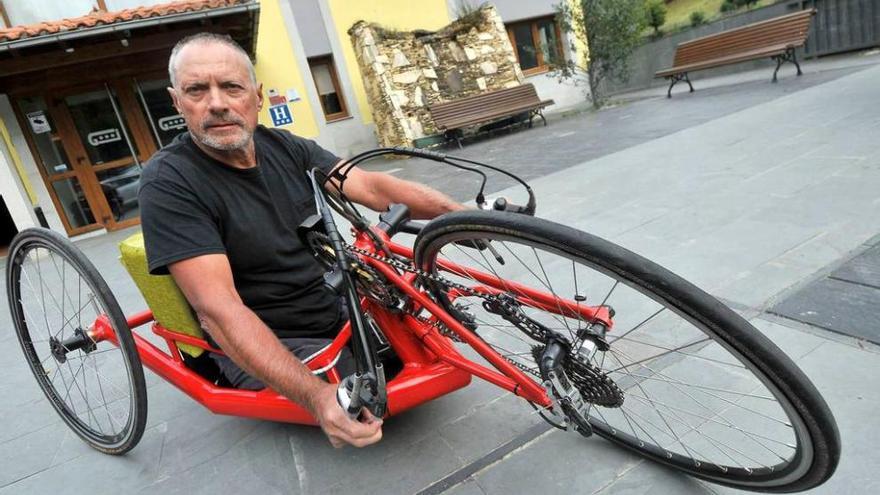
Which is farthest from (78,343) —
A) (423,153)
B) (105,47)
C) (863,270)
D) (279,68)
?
(279,68)

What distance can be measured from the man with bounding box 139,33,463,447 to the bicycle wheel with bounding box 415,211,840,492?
1.63 ft

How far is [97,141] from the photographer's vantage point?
8945 millimetres

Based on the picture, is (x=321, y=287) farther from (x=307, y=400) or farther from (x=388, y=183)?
(x=307, y=400)

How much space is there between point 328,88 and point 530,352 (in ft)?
37.8

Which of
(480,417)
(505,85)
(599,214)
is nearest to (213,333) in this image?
(480,417)

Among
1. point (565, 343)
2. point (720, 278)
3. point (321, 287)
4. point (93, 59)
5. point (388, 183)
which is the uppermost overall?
point (93, 59)

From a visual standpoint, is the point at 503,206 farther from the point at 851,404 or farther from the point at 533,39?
the point at 533,39

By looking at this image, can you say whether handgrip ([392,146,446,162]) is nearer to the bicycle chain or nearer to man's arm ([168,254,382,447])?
the bicycle chain

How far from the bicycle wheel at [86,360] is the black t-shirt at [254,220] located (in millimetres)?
534

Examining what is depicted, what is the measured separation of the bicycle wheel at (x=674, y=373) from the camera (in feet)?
3.71

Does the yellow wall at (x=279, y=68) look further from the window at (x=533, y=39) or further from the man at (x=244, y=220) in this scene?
the man at (x=244, y=220)

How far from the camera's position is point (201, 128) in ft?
5.79

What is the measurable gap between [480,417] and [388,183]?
1.00m

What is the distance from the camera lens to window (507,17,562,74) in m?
14.9
